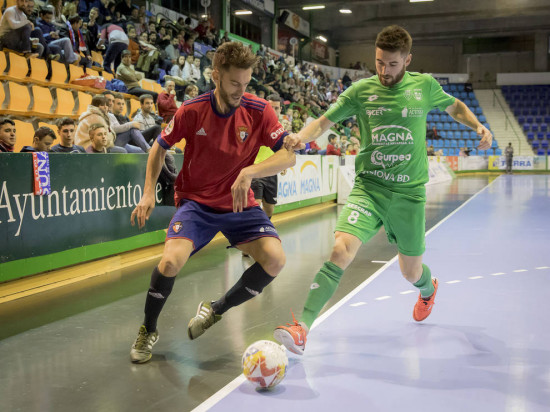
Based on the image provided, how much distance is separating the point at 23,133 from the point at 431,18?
1197 inches

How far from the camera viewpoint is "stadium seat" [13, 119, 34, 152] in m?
8.80

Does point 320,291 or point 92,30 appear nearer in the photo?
point 320,291

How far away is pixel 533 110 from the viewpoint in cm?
3841

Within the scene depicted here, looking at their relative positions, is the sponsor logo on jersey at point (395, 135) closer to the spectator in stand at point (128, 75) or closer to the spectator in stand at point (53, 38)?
the spectator in stand at point (128, 75)

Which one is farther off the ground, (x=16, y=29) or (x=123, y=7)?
(x=123, y=7)

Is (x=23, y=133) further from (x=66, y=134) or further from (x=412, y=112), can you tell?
(x=412, y=112)

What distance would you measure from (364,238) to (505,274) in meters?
3.12

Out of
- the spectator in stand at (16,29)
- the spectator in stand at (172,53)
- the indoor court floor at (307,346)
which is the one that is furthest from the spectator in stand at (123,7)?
the indoor court floor at (307,346)

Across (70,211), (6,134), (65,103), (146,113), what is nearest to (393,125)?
(70,211)

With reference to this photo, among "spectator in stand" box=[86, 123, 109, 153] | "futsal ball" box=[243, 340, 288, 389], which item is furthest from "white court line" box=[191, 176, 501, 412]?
"spectator in stand" box=[86, 123, 109, 153]

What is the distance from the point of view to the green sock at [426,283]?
13.6 ft

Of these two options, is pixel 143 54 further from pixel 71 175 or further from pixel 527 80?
pixel 527 80

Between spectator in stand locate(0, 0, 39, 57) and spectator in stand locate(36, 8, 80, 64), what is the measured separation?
3.04ft

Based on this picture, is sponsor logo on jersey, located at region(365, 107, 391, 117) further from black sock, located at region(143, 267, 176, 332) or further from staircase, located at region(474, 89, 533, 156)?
staircase, located at region(474, 89, 533, 156)
